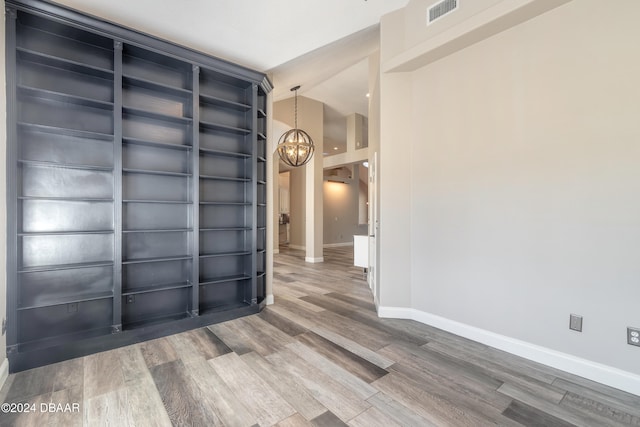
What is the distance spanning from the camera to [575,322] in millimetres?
2252

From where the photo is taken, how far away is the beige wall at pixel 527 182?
6.83 ft

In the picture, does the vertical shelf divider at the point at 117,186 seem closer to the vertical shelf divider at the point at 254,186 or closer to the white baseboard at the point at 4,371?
the white baseboard at the point at 4,371

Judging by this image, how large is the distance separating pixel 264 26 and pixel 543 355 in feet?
13.3

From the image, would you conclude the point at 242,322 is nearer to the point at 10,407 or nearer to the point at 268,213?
the point at 268,213

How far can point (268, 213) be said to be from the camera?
3.98 meters

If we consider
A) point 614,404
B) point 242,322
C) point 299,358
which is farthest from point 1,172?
point 614,404

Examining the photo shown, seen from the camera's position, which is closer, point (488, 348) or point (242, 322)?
point (488, 348)

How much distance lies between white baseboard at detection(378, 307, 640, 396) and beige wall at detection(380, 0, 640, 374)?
5cm

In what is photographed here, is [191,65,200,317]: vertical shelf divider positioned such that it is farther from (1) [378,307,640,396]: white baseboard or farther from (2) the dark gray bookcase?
(1) [378,307,640,396]: white baseboard

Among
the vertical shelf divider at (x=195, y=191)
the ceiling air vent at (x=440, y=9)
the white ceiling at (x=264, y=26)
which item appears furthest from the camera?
the vertical shelf divider at (x=195, y=191)

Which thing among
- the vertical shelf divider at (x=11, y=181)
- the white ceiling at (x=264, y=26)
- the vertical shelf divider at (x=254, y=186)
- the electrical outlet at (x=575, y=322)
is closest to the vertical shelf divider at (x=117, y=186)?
the white ceiling at (x=264, y=26)

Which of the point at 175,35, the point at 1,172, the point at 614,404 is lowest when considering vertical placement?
the point at 614,404

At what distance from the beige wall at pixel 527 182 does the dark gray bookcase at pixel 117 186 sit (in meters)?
1.97

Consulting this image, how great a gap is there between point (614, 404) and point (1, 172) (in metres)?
4.67
